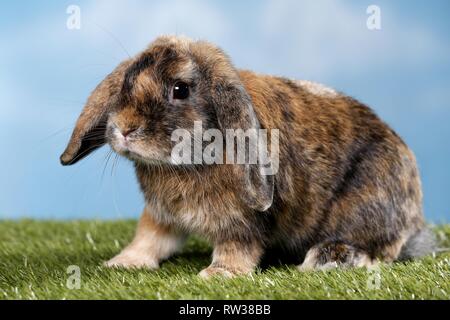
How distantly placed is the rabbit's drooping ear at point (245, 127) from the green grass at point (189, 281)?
1.33 ft

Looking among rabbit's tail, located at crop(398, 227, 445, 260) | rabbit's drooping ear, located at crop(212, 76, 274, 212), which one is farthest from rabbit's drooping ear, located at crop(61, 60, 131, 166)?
rabbit's tail, located at crop(398, 227, 445, 260)

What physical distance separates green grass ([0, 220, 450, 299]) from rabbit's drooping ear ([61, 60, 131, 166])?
2.24ft

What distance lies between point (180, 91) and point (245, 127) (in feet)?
1.27

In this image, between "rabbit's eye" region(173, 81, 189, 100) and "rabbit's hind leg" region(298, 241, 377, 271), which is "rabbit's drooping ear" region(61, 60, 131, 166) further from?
"rabbit's hind leg" region(298, 241, 377, 271)

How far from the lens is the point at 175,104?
4.10 meters

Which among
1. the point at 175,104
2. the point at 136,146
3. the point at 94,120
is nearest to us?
the point at 136,146

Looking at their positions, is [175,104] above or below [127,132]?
above

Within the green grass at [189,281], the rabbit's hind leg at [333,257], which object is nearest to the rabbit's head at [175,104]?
the green grass at [189,281]

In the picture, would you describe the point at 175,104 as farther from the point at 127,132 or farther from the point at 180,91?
the point at 127,132

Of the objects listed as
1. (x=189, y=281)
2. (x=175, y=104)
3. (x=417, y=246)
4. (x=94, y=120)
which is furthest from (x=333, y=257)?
(x=94, y=120)

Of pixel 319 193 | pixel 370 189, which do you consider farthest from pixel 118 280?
pixel 370 189

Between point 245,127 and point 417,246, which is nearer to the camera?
point 245,127

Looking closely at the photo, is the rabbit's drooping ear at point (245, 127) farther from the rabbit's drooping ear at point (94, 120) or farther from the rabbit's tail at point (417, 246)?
the rabbit's tail at point (417, 246)

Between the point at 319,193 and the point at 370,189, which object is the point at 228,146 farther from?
the point at 370,189
